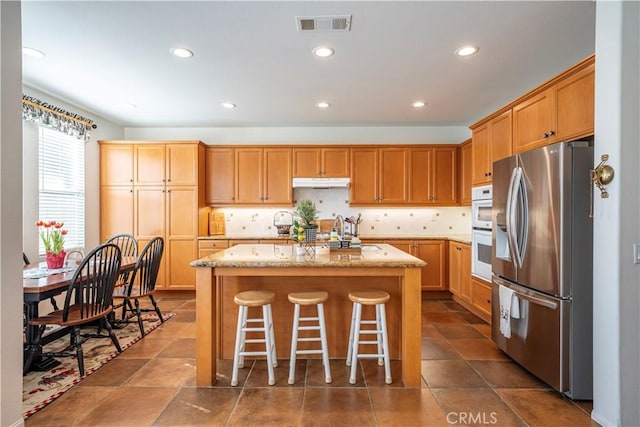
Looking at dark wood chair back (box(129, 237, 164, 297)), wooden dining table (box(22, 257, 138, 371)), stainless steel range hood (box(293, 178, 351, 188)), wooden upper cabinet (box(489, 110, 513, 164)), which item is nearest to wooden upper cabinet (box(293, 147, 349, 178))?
stainless steel range hood (box(293, 178, 351, 188))

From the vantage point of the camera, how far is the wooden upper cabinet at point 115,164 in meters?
4.76

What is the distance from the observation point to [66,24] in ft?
7.83

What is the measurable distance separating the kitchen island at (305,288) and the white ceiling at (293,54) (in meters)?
1.77

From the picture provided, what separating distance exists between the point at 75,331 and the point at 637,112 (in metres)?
4.18

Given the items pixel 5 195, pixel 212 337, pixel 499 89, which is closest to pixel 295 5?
pixel 5 195

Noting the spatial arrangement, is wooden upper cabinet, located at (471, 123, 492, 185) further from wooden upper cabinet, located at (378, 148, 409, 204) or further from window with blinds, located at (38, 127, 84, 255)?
window with blinds, located at (38, 127, 84, 255)

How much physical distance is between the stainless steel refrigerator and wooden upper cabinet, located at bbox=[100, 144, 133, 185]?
5038 millimetres

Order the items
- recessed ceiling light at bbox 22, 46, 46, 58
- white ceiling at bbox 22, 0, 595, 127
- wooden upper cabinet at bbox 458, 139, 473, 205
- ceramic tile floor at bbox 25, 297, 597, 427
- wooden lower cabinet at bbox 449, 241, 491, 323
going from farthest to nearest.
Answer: wooden upper cabinet at bbox 458, 139, 473, 205, wooden lower cabinet at bbox 449, 241, 491, 323, recessed ceiling light at bbox 22, 46, 46, 58, white ceiling at bbox 22, 0, 595, 127, ceramic tile floor at bbox 25, 297, 597, 427

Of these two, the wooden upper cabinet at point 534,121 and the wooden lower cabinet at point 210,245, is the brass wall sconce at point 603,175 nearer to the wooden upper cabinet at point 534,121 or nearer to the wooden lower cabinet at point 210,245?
the wooden upper cabinet at point 534,121

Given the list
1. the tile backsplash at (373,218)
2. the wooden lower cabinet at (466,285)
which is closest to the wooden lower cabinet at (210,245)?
the tile backsplash at (373,218)

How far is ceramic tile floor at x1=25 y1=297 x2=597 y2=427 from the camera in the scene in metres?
1.94

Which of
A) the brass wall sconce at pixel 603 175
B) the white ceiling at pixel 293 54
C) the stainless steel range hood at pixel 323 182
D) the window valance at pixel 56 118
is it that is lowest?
the brass wall sconce at pixel 603 175

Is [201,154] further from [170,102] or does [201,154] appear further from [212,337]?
[212,337]

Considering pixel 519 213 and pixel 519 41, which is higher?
pixel 519 41
